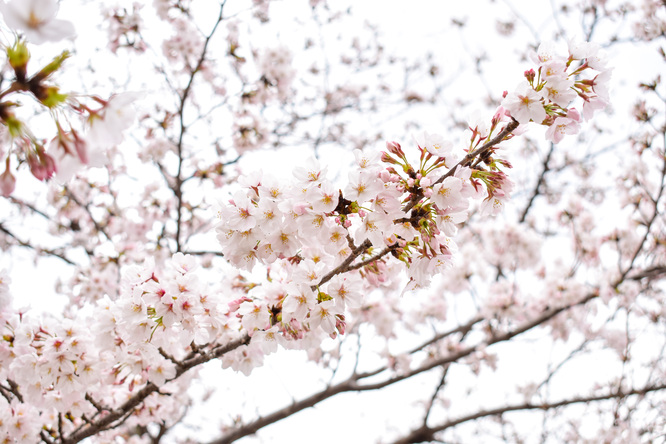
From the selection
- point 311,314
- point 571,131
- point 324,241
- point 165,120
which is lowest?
point 311,314

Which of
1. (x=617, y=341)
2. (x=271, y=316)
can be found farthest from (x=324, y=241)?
(x=617, y=341)

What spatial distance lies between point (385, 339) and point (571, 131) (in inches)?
186

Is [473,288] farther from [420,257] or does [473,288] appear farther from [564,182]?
[420,257]

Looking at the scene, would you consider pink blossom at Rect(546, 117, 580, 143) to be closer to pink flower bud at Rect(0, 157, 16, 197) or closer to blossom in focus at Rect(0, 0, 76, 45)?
blossom in focus at Rect(0, 0, 76, 45)

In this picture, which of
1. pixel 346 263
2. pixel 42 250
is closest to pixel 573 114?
pixel 346 263

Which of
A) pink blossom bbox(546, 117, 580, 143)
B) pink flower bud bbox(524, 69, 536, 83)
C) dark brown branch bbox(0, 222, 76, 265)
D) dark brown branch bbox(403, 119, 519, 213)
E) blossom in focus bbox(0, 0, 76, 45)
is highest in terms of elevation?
dark brown branch bbox(0, 222, 76, 265)

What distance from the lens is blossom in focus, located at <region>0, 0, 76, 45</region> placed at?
987 millimetres

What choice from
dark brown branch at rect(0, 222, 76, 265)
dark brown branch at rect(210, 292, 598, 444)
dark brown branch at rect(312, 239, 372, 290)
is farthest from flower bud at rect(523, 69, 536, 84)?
dark brown branch at rect(0, 222, 76, 265)

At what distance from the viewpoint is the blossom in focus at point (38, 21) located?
99 cm

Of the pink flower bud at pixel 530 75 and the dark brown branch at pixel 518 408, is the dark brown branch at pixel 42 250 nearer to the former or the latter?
the dark brown branch at pixel 518 408

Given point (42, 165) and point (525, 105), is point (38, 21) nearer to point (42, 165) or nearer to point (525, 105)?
point (42, 165)

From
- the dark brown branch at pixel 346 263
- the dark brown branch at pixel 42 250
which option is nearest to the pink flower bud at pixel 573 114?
the dark brown branch at pixel 346 263

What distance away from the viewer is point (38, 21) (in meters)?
1.01

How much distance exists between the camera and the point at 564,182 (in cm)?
808
